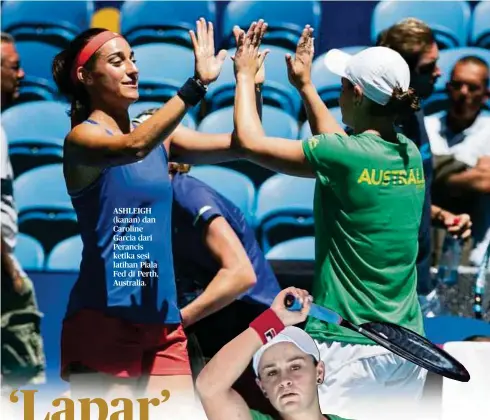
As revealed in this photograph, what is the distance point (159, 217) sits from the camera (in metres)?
4.15

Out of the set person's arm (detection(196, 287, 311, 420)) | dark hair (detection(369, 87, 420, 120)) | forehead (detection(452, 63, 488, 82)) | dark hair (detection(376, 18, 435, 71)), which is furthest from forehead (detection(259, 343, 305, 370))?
forehead (detection(452, 63, 488, 82))

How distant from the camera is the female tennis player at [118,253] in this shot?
13.5 feet

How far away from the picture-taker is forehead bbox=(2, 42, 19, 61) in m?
5.09

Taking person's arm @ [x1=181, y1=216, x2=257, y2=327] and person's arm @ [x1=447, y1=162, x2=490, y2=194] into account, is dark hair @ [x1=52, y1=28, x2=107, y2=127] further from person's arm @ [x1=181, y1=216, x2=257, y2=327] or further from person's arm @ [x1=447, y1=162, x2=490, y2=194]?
person's arm @ [x1=447, y1=162, x2=490, y2=194]

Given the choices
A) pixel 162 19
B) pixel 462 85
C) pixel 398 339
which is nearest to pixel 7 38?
pixel 162 19

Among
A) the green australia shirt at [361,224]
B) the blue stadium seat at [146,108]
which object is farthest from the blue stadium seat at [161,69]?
the green australia shirt at [361,224]

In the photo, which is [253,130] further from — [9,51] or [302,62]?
[9,51]

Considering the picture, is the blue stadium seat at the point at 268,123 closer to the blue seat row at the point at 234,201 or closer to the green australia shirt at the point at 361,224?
the blue seat row at the point at 234,201

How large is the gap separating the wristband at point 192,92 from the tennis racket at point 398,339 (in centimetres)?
66

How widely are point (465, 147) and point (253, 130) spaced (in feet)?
3.87

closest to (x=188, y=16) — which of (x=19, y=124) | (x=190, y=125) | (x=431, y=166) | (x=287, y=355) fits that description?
(x=190, y=125)

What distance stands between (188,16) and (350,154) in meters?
1.30

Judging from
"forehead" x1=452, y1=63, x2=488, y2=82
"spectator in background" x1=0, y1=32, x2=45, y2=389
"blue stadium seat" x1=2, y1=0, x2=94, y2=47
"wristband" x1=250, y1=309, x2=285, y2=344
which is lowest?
"spectator in background" x1=0, y1=32, x2=45, y2=389

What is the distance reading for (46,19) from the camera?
5.06 meters
